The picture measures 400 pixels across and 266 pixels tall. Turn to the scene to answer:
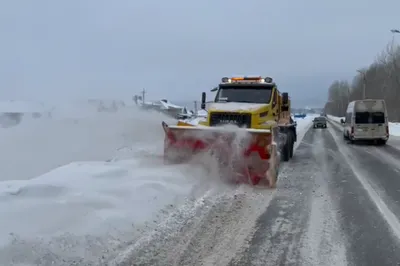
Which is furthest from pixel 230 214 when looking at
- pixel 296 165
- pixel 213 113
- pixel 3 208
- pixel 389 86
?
pixel 389 86

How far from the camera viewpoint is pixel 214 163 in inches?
389

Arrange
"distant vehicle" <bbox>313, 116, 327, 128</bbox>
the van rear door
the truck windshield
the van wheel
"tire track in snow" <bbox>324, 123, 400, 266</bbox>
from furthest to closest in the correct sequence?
"distant vehicle" <bbox>313, 116, 327, 128</bbox> < the van wheel < the van rear door < the truck windshield < "tire track in snow" <bbox>324, 123, 400, 266</bbox>

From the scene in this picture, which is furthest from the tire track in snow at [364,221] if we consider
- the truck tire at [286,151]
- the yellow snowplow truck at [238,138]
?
the truck tire at [286,151]

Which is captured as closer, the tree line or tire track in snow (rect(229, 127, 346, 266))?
tire track in snow (rect(229, 127, 346, 266))

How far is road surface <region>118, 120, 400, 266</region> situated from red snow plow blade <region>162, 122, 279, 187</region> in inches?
20.1

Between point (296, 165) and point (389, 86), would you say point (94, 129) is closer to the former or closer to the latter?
point (296, 165)

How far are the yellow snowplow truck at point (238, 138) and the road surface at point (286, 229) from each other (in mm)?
611

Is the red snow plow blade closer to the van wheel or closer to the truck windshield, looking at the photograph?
the truck windshield

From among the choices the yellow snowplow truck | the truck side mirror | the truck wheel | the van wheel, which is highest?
the truck side mirror

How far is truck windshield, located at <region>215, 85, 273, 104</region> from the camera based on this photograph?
13.5 meters

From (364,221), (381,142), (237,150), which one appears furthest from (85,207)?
(381,142)

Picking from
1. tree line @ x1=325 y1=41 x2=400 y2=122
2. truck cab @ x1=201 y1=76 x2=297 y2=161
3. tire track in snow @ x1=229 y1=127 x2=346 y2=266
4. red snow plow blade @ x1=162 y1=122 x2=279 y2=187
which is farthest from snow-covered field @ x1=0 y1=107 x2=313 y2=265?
tree line @ x1=325 y1=41 x2=400 y2=122

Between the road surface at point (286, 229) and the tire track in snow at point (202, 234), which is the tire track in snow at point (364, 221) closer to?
the road surface at point (286, 229)

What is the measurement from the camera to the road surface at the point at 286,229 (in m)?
5.02
